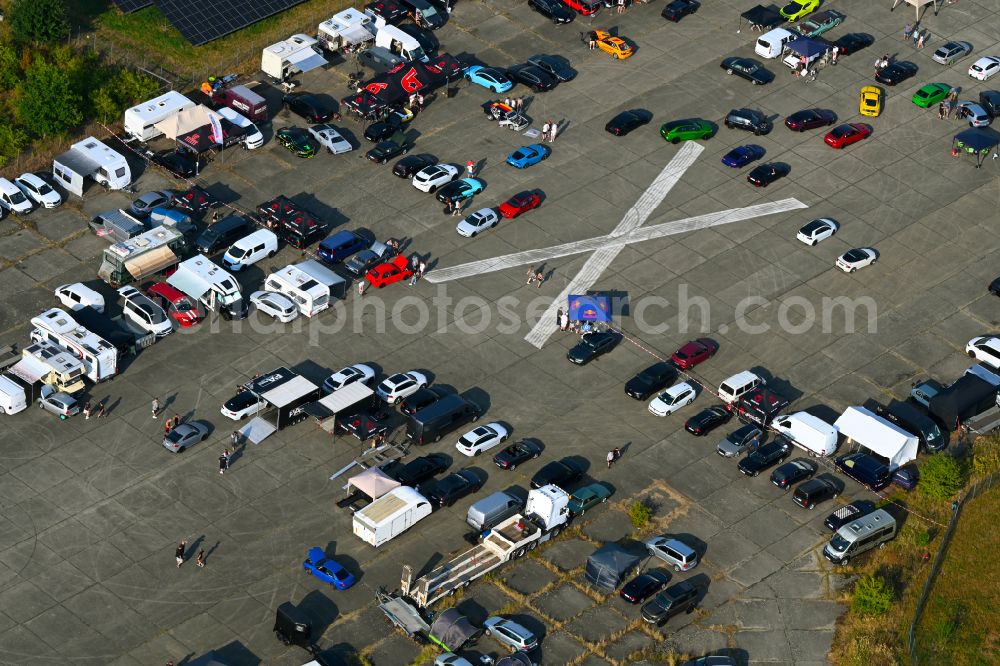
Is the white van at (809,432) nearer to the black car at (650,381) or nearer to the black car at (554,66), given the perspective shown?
the black car at (650,381)

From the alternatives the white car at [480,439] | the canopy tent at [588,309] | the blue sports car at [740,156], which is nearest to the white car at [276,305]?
the white car at [480,439]

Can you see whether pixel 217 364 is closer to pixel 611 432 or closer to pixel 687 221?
pixel 611 432

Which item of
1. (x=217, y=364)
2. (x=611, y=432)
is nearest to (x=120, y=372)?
(x=217, y=364)

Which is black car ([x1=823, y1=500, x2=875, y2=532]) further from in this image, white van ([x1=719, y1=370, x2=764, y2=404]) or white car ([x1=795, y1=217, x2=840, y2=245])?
white car ([x1=795, y1=217, x2=840, y2=245])

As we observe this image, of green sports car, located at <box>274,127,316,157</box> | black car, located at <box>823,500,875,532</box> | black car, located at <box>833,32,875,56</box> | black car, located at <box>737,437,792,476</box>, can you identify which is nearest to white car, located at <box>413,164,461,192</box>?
green sports car, located at <box>274,127,316,157</box>

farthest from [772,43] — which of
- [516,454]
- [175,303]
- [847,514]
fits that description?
[175,303]

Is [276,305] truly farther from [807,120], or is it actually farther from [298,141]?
[807,120]
